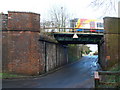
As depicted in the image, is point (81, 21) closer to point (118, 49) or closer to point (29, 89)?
point (118, 49)

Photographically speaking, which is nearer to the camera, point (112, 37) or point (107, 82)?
point (107, 82)

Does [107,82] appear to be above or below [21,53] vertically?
below

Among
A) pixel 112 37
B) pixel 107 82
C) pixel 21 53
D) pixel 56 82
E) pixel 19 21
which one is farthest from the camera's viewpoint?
pixel 112 37

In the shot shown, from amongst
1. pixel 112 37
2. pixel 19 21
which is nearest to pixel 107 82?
Result: pixel 19 21

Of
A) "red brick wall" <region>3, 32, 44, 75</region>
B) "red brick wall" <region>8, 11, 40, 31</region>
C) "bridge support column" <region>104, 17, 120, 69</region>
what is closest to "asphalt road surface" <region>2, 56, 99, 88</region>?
"red brick wall" <region>3, 32, 44, 75</region>

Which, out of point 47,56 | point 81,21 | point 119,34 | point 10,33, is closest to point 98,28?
point 81,21

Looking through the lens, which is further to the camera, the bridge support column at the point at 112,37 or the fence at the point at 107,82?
the bridge support column at the point at 112,37

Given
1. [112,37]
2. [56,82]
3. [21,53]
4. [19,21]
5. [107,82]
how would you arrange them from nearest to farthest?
1. [107,82]
2. [56,82]
3. [21,53]
4. [19,21]
5. [112,37]

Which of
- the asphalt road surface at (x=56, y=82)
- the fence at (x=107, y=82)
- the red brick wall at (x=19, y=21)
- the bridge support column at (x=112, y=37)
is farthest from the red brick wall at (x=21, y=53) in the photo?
the fence at (x=107, y=82)

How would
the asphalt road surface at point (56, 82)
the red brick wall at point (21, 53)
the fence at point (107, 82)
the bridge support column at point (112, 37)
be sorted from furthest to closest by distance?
the bridge support column at point (112, 37) < the red brick wall at point (21, 53) < the asphalt road surface at point (56, 82) < the fence at point (107, 82)

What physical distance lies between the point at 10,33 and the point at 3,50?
6.39ft

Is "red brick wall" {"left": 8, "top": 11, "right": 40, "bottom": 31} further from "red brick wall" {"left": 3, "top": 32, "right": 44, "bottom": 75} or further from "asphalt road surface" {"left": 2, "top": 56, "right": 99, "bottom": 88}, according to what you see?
"asphalt road surface" {"left": 2, "top": 56, "right": 99, "bottom": 88}

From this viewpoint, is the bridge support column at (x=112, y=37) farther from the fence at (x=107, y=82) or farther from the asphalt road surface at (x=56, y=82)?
the fence at (x=107, y=82)

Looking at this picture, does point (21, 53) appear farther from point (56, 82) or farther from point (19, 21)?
point (56, 82)
